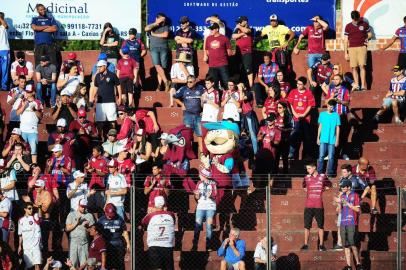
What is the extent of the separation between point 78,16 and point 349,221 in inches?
368

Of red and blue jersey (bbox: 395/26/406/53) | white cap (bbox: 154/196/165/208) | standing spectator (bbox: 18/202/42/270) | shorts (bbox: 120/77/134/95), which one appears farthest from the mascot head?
red and blue jersey (bbox: 395/26/406/53)

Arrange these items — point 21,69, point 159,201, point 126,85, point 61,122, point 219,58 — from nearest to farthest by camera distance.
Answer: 1. point 159,201
2. point 61,122
3. point 219,58
4. point 126,85
5. point 21,69

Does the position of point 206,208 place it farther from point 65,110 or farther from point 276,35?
point 276,35

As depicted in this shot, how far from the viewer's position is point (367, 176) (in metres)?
27.2

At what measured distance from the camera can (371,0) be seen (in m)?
32.3

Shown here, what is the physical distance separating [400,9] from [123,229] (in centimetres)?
972

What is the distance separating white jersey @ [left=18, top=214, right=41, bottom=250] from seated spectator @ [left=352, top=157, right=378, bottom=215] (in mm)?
6029

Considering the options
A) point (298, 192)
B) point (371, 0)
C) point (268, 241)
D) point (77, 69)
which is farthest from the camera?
point (371, 0)

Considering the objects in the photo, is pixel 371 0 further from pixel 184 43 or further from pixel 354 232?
pixel 354 232

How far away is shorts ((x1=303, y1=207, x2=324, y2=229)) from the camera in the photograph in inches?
1039

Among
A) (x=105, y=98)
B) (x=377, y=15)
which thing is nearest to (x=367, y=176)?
(x=105, y=98)

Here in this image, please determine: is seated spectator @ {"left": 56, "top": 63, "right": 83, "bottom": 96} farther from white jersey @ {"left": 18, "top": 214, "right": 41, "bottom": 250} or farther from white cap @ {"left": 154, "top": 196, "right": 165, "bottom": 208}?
white cap @ {"left": 154, "top": 196, "right": 165, "bottom": 208}

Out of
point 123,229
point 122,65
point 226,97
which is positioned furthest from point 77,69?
point 123,229

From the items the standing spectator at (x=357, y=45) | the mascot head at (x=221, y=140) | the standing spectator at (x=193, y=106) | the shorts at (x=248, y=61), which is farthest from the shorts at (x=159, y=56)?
the standing spectator at (x=357, y=45)
